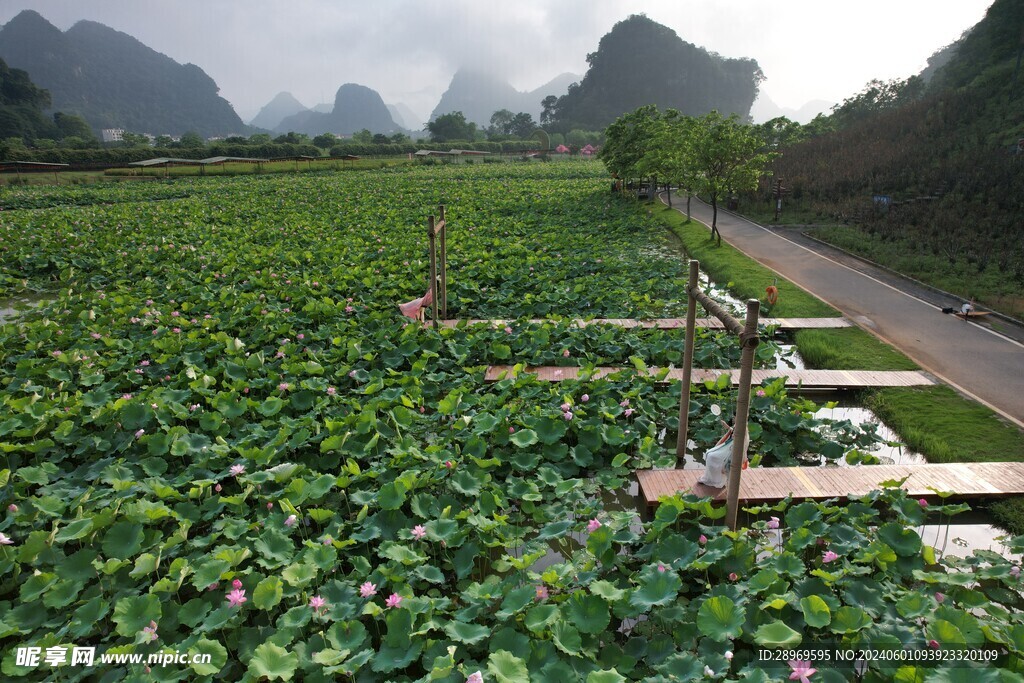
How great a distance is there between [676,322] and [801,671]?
17.4 ft

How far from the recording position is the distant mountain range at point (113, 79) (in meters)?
146

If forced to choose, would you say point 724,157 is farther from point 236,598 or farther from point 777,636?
point 236,598

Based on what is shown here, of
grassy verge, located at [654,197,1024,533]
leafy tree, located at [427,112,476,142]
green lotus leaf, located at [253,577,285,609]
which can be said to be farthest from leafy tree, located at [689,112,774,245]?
A: leafy tree, located at [427,112,476,142]

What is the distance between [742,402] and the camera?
116 inches

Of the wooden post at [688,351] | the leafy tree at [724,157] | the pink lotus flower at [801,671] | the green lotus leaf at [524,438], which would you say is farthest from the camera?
the leafy tree at [724,157]

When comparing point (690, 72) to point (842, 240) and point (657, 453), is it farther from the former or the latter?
point (657, 453)

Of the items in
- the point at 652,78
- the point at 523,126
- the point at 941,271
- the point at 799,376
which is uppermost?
the point at 652,78

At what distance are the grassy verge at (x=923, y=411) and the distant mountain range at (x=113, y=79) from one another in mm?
177369

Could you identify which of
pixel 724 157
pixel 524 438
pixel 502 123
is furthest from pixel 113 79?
pixel 524 438

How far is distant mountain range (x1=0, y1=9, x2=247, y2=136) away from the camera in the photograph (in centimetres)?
14612

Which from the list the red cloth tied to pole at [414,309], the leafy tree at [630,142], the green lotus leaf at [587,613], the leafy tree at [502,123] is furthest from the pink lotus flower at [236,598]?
the leafy tree at [502,123]

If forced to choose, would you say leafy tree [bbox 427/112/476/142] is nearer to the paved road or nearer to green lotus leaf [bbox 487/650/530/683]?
the paved road

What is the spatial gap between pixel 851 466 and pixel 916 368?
110 inches

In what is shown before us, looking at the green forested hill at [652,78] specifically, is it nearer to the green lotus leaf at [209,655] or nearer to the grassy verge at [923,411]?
the grassy verge at [923,411]
